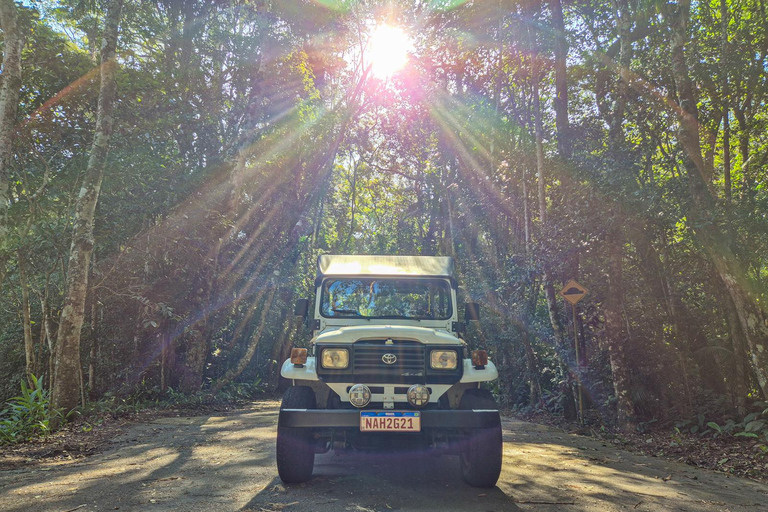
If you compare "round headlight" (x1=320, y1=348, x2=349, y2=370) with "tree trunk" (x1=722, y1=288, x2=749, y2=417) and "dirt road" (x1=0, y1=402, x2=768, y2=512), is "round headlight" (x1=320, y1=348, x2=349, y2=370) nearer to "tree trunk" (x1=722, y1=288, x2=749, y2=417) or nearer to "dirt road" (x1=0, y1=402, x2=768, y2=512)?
"dirt road" (x1=0, y1=402, x2=768, y2=512)

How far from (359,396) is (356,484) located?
95 centimetres

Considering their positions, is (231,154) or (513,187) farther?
(513,187)

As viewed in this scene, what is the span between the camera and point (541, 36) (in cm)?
1505

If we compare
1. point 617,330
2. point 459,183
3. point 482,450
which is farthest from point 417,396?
point 459,183

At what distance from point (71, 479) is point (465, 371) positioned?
4.30 m

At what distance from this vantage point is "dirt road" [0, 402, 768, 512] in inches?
195

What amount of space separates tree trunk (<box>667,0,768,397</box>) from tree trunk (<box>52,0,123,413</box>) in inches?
388

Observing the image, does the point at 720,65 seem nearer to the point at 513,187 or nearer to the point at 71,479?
the point at 513,187

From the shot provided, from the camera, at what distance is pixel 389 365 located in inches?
227

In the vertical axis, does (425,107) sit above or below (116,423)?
above

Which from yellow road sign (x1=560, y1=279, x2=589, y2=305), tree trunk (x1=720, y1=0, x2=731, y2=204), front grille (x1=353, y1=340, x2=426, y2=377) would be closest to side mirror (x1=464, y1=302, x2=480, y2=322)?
front grille (x1=353, y1=340, x2=426, y2=377)

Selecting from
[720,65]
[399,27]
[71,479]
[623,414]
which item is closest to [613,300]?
[623,414]

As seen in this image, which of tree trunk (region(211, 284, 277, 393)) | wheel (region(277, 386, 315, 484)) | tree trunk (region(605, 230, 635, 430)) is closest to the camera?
wheel (region(277, 386, 315, 484))

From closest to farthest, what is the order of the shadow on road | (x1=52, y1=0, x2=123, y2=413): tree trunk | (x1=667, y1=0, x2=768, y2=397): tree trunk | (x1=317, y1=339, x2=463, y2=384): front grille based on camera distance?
the shadow on road → (x1=317, y1=339, x2=463, y2=384): front grille → (x1=667, y1=0, x2=768, y2=397): tree trunk → (x1=52, y1=0, x2=123, y2=413): tree trunk
